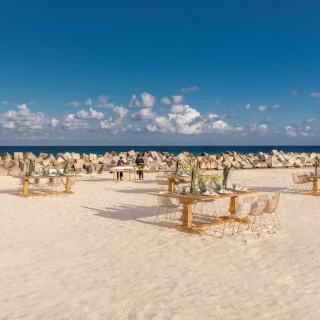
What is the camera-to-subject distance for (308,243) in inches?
288

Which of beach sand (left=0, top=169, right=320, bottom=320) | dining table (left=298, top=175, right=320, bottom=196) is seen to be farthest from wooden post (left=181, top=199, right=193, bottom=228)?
dining table (left=298, top=175, right=320, bottom=196)

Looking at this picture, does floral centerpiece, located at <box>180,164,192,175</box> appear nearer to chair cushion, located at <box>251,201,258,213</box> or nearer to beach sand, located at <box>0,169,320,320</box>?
beach sand, located at <box>0,169,320,320</box>

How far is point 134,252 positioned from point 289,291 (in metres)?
2.75

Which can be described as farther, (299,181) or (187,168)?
(299,181)

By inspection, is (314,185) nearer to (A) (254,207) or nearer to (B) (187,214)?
(A) (254,207)

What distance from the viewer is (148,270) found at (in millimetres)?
5777

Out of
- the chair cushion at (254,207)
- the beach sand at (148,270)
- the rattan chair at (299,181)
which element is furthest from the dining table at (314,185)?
the chair cushion at (254,207)

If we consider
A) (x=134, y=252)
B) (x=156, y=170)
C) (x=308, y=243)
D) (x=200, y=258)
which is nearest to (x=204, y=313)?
(x=200, y=258)

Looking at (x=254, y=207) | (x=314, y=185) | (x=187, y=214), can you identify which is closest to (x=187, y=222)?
(x=187, y=214)

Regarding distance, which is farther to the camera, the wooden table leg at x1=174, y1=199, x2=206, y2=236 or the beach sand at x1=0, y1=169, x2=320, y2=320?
the wooden table leg at x1=174, y1=199, x2=206, y2=236

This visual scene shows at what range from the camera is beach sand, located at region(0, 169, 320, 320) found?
4449 mm

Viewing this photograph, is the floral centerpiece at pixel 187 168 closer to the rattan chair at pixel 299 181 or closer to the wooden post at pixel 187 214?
the rattan chair at pixel 299 181

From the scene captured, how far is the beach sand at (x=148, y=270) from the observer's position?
445 cm

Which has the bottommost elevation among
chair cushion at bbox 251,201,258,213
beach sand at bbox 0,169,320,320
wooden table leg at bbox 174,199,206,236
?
beach sand at bbox 0,169,320,320
